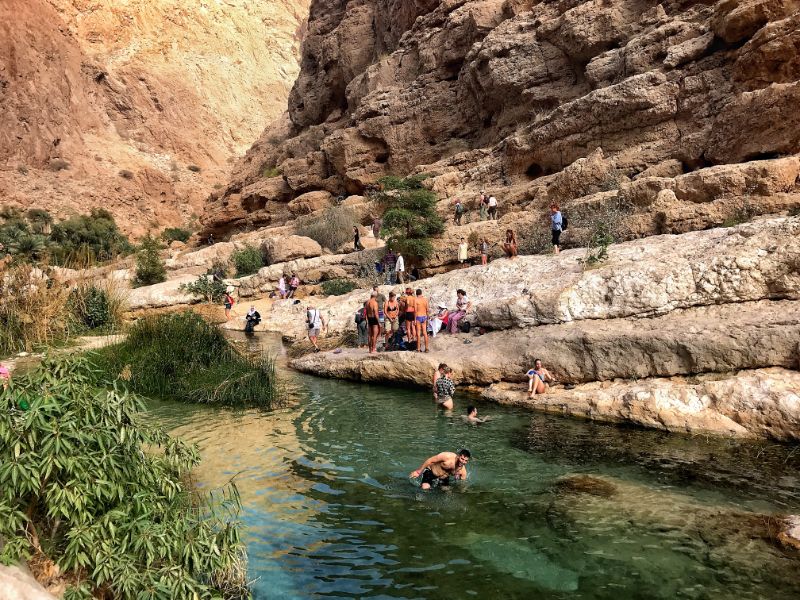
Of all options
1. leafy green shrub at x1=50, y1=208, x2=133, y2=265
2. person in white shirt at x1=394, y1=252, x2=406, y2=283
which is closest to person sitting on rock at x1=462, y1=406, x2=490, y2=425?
person in white shirt at x1=394, y1=252, x2=406, y2=283

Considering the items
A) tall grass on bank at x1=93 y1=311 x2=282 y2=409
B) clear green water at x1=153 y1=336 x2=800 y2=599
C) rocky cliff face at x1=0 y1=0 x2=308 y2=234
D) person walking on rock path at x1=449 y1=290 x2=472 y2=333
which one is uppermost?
rocky cliff face at x1=0 y1=0 x2=308 y2=234

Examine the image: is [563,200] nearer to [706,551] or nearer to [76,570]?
[706,551]

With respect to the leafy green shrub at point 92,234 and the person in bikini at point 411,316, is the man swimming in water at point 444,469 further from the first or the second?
the leafy green shrub at point 92,234

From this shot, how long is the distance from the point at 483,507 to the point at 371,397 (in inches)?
204

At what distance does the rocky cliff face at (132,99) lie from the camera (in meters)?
48.1

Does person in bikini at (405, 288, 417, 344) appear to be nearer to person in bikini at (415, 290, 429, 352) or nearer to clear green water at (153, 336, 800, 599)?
person in bikini at (415, 290, 429, 352)

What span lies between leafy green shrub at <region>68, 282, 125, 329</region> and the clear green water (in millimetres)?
7057

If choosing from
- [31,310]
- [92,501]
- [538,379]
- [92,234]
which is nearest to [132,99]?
[92,234]

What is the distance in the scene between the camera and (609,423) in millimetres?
8797

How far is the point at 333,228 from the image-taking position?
29.5 meters

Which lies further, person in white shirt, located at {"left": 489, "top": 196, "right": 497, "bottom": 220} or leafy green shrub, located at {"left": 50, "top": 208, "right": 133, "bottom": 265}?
leafy green shrub, located at {"left": 50, "top": 208, "right": 133, "bottom": 265}

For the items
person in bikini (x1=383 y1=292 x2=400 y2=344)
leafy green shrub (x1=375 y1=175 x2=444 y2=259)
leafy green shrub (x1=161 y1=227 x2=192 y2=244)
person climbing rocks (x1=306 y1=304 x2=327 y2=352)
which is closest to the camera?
person in bikini (x1=383 y1=292 x2=400 y2=344)

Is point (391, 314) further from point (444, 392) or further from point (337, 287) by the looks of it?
point (337, 287)

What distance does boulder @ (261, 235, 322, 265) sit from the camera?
27.3 meters
